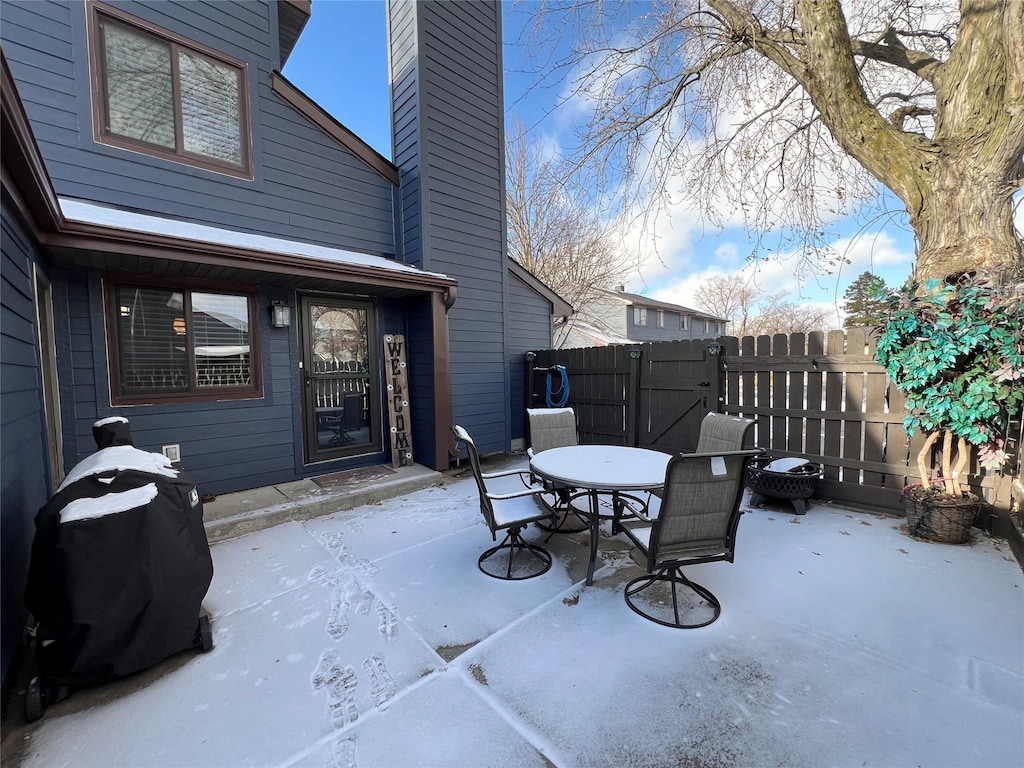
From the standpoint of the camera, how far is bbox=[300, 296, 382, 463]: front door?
4730 millimetres

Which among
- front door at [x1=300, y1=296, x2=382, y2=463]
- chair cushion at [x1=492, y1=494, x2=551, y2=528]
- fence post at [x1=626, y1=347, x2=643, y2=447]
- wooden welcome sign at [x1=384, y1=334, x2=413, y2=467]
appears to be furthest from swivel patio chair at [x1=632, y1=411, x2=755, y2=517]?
front door at [x1=300, y1=296, x2=382, y2=463]

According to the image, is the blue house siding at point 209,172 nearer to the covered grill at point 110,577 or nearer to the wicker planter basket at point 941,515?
the covered grill at point 110,577

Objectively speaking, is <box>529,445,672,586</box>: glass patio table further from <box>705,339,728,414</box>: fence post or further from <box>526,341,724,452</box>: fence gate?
<box>526,341,724,452</box>: fence gate

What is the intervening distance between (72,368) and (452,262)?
3.87 m

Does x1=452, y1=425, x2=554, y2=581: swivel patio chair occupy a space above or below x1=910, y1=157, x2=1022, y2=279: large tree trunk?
below

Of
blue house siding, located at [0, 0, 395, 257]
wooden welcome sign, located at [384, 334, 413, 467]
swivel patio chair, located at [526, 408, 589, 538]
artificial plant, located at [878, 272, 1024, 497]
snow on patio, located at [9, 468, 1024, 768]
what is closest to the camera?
snow on patio, located at [9, 468, 1024, 768]

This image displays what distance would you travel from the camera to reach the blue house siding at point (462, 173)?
5.41 metres

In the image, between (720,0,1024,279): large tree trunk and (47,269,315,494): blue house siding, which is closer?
(720,0,1024,279): large tree trunk

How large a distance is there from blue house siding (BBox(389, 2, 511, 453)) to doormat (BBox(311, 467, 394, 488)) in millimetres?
1269

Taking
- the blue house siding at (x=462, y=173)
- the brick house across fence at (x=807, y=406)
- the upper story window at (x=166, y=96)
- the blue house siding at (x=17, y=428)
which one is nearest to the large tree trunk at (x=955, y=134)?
the brick house across fence at (x=807, y=406)

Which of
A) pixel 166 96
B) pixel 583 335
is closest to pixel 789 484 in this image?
pixel 166 96

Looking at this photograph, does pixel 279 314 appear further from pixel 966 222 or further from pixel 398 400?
pixel 966 222

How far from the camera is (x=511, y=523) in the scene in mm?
2615

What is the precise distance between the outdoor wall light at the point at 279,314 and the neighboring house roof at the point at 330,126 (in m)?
2.19
